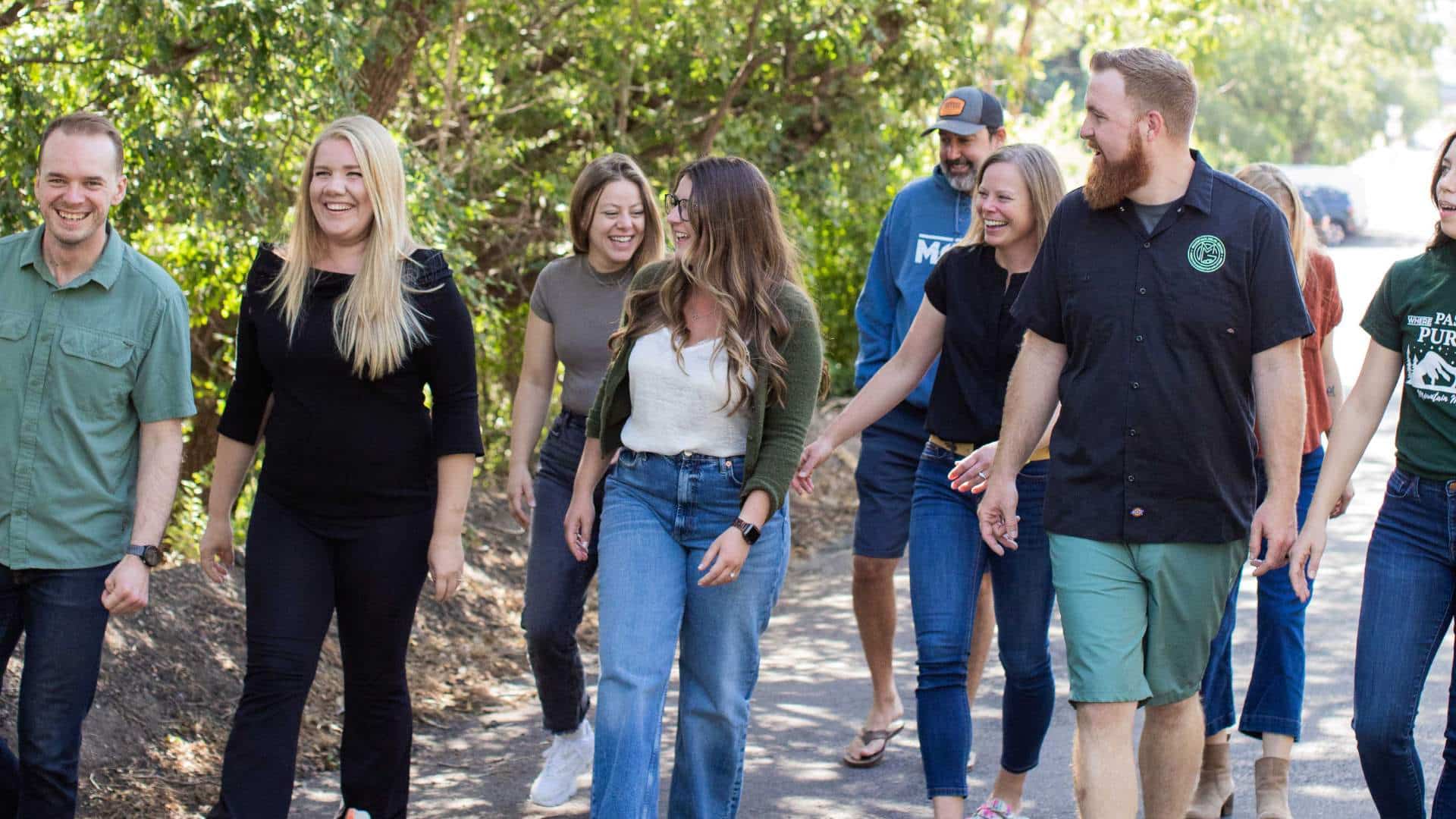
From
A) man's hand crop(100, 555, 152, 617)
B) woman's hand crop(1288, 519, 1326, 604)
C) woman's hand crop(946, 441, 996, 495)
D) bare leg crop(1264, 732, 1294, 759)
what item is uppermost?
woman's hand crop(946, 441, 996, 495)

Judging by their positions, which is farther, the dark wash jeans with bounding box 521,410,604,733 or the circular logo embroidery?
the dark wash jeans with bounding box 521,410,604,733

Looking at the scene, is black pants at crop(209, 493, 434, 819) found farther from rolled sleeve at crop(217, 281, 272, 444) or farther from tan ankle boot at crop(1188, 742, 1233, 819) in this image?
tan ankle boot at crop(1188, 742, 1233, 819)

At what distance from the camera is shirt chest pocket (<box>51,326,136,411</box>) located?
4.15m

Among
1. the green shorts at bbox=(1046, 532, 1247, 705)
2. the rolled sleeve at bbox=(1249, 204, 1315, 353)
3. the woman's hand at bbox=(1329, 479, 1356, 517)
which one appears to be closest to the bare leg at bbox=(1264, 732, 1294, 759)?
the woman's hand at bbox=(1329, 479, 1356, 517)

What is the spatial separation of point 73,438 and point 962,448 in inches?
97.9

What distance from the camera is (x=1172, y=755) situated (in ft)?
13.9

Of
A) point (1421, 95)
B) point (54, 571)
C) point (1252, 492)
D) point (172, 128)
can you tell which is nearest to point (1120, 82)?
point (1252, 492)

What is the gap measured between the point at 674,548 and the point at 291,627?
3.29 feet

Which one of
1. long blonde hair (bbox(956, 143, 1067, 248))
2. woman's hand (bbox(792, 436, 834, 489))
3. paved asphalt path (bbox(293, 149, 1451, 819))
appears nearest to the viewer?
woman's hand (bbox(792, 436, 834, 489))

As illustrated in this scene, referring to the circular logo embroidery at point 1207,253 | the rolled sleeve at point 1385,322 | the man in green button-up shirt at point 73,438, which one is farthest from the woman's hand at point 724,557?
the rolled sleeve at point 1385,322

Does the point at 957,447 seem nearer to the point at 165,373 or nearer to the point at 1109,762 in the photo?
the point at 1109,762

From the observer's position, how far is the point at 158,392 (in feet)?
13.9

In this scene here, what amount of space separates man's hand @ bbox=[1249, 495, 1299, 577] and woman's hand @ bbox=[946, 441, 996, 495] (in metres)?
0.87

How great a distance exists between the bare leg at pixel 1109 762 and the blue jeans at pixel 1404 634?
0.58 meters
